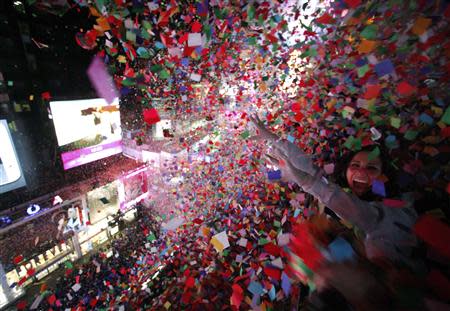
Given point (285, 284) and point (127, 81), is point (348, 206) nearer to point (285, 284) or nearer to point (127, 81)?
point (285, 284)

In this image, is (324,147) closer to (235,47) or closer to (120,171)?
(235,47)

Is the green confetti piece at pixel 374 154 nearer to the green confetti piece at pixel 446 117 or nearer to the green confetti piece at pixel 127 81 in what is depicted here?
the green confetti piece at pixel 446 117

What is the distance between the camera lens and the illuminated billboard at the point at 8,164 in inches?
151

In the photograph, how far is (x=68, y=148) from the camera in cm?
521

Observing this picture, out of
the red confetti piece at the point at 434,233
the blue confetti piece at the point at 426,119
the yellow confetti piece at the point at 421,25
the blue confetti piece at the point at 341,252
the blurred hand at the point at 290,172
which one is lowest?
the red confetti piece at the point at 434,233

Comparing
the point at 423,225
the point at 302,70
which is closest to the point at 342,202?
the point at 423,225

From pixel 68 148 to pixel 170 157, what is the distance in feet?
13.2

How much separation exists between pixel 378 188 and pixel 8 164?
19.9 feet

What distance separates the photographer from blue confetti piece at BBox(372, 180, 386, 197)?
1.60 metres

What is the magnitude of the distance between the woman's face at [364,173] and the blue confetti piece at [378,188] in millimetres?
26

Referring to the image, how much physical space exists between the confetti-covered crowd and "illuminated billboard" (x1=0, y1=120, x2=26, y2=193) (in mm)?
2540

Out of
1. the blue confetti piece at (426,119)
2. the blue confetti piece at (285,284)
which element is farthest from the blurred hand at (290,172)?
the blue confetti piece at (426,119)

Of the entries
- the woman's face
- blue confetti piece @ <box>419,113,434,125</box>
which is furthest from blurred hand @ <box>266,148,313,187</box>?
blue confetti piece @ <box>419,113,434,125</box>

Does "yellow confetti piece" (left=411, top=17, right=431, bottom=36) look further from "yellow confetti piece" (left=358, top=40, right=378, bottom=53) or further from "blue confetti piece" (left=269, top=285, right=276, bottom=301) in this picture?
"blue confetti piece" (left=269, top=285, right=276, bottom=301)
